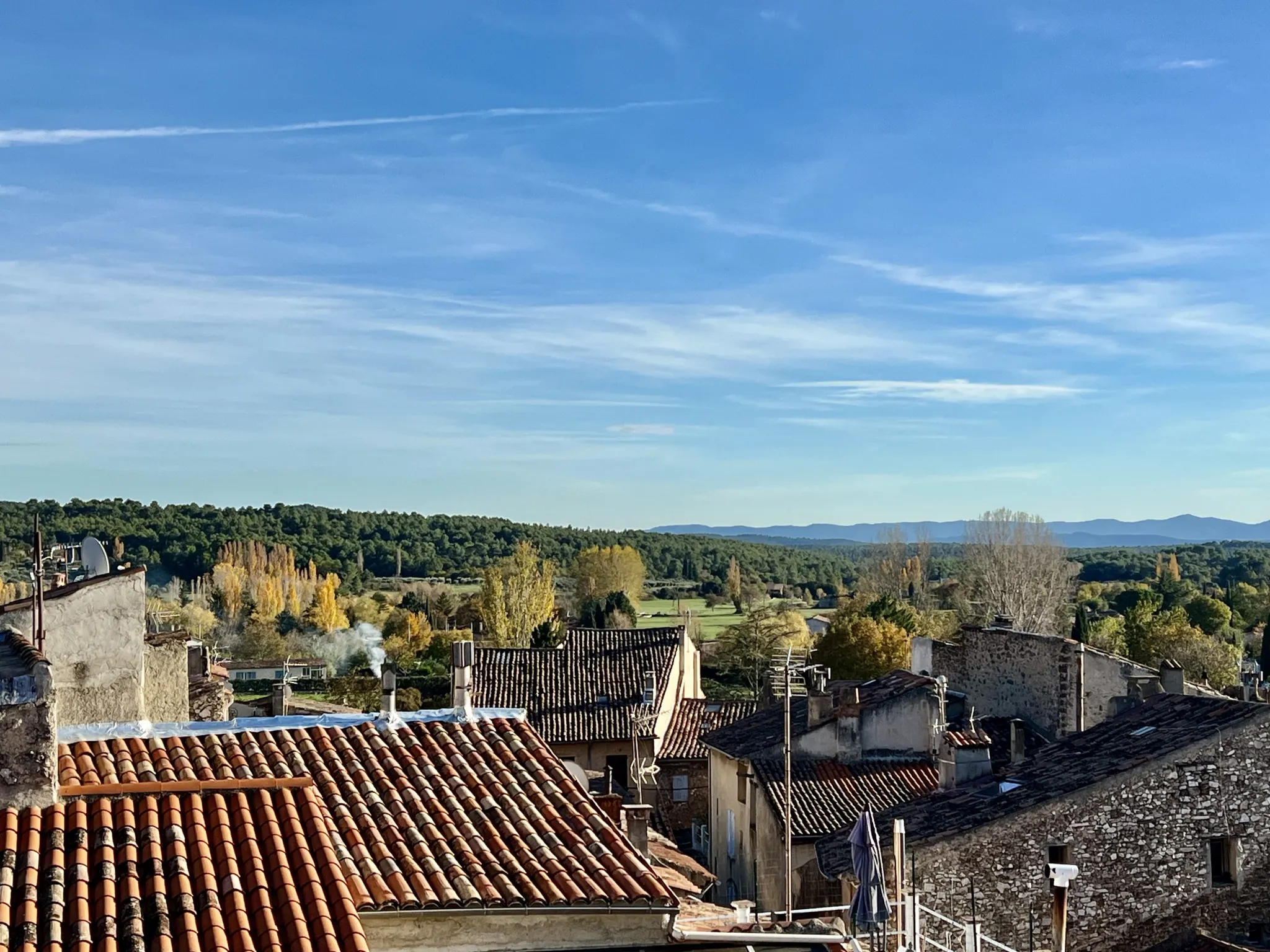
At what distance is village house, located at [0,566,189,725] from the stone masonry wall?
31.6 feet

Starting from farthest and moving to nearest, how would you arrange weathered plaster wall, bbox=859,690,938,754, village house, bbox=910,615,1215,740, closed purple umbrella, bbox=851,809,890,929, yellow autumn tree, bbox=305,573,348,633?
yellow autumn tree, bbox=305,573,348,633
village house, bbox=910,615,1215,740
weathered plaster wall, bbox=859,690,938,754
closed purple umbrella, bbox=851,809,890,929

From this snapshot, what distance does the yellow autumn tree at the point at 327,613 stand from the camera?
84.2 metres

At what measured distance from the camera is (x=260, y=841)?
813cm

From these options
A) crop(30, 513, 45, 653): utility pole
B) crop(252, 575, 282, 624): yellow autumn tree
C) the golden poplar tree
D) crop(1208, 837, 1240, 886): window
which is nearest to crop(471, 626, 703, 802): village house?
crop(1208, 837, 1240, 886): window

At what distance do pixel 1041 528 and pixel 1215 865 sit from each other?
2433 inches

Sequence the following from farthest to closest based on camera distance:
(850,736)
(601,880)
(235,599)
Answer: (235,599), (850,736), (601,880)

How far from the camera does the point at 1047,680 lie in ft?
90.3

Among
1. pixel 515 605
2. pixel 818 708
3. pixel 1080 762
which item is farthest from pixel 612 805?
pixel 515 605

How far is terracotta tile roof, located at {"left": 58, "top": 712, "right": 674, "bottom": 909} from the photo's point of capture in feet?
26.2

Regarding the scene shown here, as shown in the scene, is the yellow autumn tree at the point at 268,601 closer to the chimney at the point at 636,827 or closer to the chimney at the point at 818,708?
the chimney at the point at 818,708

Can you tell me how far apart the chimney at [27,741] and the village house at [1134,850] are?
10.8 meters

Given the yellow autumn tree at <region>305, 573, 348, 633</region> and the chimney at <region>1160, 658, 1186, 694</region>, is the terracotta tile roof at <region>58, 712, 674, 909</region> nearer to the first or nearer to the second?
the chimney at <region>1160, 658, 1186, 694</region>

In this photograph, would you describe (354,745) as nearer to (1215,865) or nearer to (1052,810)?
(1052,810)

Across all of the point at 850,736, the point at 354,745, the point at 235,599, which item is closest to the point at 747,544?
the point at 235,599
